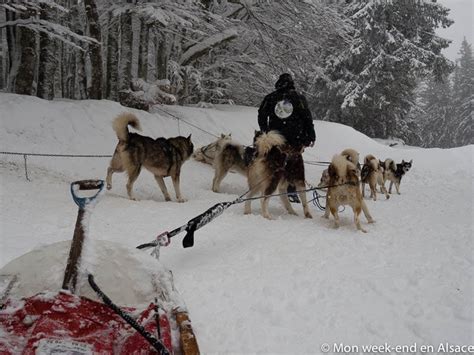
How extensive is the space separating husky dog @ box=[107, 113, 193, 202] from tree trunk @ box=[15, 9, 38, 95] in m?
5.03

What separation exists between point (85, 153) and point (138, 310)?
7714 mm

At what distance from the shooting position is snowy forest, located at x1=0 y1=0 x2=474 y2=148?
416 inches

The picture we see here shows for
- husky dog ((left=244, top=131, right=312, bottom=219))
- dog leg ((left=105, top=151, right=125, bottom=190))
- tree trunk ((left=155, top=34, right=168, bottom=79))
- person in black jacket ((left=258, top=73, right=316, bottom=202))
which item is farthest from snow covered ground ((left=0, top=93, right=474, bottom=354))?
tree trunk ((left=155, top=34, right=168, bottom=79))

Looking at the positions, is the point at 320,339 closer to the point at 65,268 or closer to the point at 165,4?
the point at 65,268

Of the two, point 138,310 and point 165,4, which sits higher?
point 165,4

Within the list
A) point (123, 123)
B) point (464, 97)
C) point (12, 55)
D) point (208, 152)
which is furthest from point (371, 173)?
point (464, 97)

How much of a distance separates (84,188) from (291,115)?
5399 millimetres

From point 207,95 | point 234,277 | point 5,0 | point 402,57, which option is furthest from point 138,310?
point 402,57

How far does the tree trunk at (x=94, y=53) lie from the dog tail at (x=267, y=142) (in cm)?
769

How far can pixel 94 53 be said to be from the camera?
Result: 11.5m

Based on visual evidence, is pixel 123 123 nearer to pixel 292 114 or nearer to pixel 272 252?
pixel 292 114

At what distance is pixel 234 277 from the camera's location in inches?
133

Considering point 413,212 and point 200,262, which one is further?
point 413,212

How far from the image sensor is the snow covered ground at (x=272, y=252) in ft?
8.33
